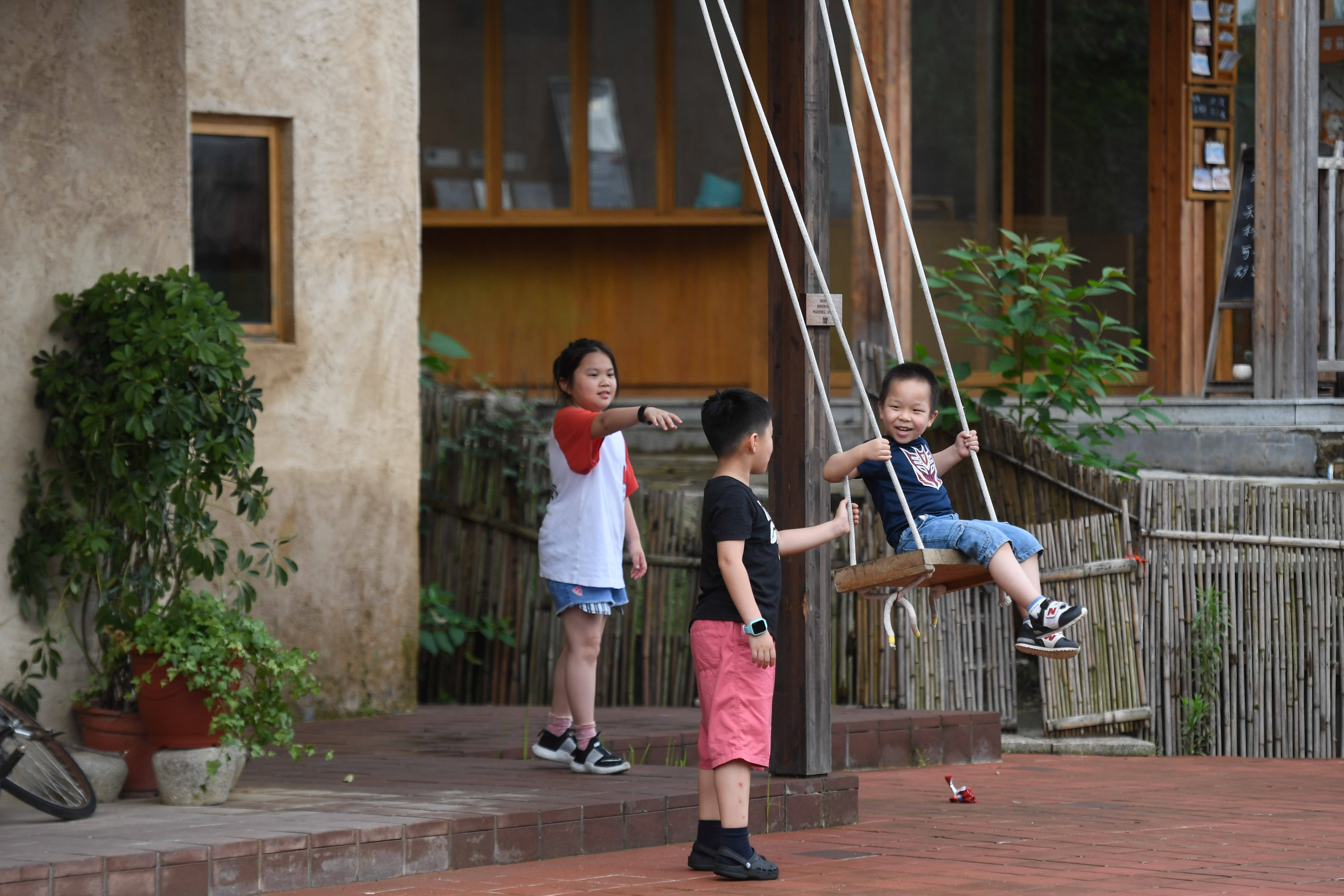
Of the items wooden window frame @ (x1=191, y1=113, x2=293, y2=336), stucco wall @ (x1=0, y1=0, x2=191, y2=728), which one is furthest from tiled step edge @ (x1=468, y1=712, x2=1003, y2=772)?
wooden window frame @ (x1=191, y1=113, x2=293, y2=336)

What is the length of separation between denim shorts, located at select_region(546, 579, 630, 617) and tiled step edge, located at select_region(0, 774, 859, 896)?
2.75 ft

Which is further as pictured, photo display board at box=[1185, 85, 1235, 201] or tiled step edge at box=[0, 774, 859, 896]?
photo display board at box=[1185, 85, 1235, 201]

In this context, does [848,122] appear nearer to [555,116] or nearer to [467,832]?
[467,832]

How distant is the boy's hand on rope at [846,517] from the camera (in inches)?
203

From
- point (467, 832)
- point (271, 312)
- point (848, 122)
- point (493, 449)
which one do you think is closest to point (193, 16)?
point (271, 312)

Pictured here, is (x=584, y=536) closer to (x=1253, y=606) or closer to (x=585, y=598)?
(x=585, y=598)

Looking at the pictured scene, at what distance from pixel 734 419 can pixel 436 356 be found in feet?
21.0

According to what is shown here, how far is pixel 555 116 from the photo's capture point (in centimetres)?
1274

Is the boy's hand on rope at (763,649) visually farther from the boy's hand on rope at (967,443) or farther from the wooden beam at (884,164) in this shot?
the wooden beam at (884,164)

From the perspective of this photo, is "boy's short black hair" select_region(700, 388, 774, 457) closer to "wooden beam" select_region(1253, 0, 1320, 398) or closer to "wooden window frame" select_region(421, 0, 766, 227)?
"wooden beam" select_region(1253, 0, 1320, 398)

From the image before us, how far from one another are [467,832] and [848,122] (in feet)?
8.73

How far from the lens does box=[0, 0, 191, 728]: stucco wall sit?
6.28 meters

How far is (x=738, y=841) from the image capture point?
530 centimetres

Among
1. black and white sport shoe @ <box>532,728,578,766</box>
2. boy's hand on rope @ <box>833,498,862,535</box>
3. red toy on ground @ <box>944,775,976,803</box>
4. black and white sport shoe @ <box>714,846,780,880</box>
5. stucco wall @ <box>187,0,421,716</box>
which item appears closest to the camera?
boy's hand on rope @ <box>833,498,862,535</box>
